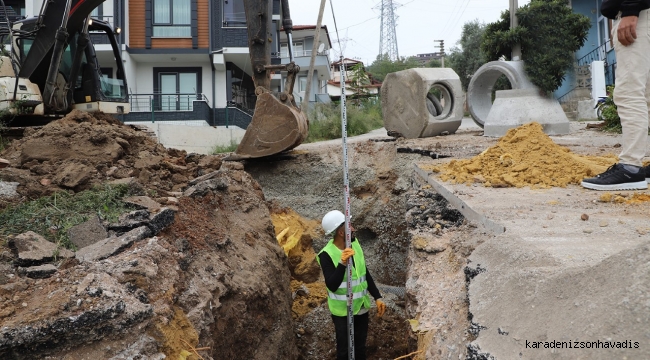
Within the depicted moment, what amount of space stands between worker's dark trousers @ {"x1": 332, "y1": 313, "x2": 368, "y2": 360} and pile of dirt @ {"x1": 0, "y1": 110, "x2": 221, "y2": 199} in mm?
1985

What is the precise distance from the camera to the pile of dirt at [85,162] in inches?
187

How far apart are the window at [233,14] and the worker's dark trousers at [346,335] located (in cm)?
1644

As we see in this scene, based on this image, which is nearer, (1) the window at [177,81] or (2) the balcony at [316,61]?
(1) the window at [177,81]

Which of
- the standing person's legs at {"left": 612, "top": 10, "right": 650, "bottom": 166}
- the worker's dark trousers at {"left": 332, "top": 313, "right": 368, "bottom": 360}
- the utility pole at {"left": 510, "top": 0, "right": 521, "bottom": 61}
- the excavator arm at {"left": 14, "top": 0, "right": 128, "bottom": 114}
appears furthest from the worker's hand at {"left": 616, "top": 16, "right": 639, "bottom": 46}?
the utility pole at {"left": 510, "top": 0, "right": 521, "bottom": 61}

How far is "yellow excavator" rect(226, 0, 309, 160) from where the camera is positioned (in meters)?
7.12

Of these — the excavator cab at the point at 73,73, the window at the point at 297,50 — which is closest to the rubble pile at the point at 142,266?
the excavator cab at the point at 73,73

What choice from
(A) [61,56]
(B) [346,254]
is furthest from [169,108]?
(B) [346,254]

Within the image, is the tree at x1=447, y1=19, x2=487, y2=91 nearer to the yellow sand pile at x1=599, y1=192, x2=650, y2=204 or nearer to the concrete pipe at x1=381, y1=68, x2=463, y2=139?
the concrete pipe at x1=381, y1=68, x2=463, y2=139

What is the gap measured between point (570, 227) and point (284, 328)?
2.88m

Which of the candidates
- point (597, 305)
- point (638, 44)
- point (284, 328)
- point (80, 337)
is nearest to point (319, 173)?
point (284, 328)

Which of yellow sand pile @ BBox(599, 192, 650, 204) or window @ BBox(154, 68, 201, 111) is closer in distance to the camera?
yellow sand pile @ BBox(599, 192, 650, 204)

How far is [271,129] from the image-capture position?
7.69 meters

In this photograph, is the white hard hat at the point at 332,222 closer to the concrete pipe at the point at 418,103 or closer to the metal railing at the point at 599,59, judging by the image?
the concrete pipe at the point at 418,103

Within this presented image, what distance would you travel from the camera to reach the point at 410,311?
3.75 metres
